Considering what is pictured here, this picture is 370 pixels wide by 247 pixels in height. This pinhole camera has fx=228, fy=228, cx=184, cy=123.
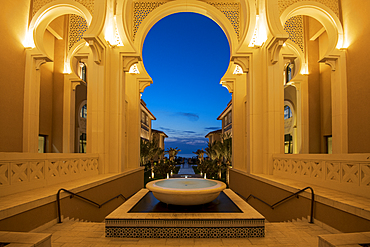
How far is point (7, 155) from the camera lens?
3.60 metres

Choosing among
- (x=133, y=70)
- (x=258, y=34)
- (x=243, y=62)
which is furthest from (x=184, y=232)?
(x=133, y=70)

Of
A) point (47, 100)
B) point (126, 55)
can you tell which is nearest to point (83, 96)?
point (47, 100)

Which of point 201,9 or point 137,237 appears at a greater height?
point 201,9

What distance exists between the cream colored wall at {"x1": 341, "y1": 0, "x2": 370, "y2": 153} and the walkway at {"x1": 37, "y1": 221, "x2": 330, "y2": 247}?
178 inches

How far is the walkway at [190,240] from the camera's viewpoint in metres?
3.09

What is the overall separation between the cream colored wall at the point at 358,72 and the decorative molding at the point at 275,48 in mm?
2462

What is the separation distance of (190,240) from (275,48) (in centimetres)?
574

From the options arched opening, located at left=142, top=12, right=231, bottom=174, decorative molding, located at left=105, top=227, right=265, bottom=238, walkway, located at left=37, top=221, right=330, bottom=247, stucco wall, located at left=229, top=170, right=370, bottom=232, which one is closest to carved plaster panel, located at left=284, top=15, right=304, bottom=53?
stucco wall, located at left=229, top=170, right=370, bottom=232

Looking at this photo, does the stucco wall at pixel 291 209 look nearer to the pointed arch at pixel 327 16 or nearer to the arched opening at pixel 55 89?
the pointed arch at pixel 327 16

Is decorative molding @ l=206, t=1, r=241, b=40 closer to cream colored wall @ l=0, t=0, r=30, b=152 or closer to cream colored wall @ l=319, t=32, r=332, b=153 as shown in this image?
cream colored wall @ l=319, t=32, r=332, b=153

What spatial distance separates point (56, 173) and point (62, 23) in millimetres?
8757

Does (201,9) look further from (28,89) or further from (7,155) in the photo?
(7,155)

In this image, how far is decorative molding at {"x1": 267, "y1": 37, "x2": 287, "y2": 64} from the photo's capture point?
6.34 metres

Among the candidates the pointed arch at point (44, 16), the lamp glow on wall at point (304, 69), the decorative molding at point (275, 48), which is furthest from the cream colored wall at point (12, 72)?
the lamp glow on wall at point (304, 69)
